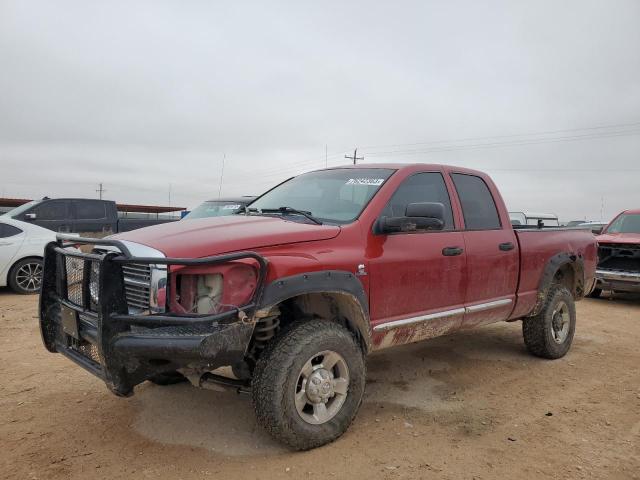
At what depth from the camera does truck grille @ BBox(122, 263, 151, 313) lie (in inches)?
114

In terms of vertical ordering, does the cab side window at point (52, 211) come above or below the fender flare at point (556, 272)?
above

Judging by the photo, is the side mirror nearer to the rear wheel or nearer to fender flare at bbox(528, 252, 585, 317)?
fender flare at bbox(528, 252, 585, 317)

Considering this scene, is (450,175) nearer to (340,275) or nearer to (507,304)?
(507,304)

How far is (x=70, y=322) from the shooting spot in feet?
10.7

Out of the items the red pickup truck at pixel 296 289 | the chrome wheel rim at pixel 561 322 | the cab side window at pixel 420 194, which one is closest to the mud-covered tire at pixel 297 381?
the red pickup truck at pixel 296 289

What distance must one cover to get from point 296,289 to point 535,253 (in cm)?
303

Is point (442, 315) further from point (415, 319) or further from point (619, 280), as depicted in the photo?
point (619, 280)

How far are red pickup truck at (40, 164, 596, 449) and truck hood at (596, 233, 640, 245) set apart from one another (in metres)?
5.52

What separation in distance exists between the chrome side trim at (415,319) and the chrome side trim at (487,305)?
14cm

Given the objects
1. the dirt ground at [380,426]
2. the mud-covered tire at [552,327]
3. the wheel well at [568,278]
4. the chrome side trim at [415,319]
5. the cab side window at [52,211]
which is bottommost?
the dirt ground at [380,426]

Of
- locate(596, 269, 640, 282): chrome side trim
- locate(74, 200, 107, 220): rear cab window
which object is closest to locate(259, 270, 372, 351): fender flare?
locate(596, 269, 640, 282): chrome side trim

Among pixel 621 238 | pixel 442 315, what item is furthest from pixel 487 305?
pixel 621 238

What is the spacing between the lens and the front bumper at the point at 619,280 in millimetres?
8680

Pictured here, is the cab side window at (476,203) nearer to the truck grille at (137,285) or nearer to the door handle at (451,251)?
the door handle at (451,251)
